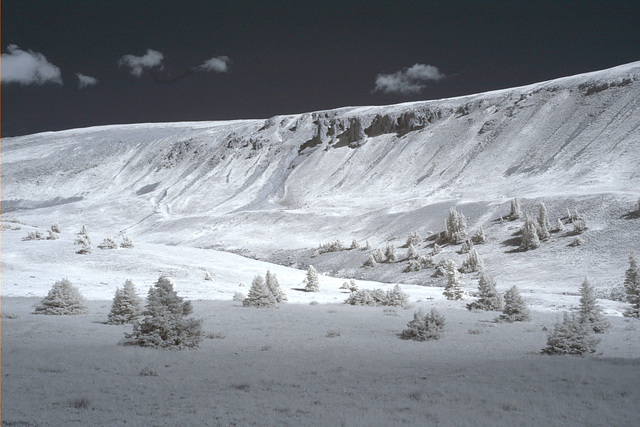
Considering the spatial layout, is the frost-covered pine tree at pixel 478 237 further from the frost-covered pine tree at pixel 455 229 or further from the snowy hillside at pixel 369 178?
the snowy hillside at pixel 369 178

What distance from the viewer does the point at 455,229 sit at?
149ft

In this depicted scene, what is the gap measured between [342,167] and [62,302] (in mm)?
74643

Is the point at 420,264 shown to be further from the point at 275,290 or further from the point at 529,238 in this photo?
the point at 275,290

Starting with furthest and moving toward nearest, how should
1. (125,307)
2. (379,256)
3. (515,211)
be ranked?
(515,211) < (379,256) < (125,307)

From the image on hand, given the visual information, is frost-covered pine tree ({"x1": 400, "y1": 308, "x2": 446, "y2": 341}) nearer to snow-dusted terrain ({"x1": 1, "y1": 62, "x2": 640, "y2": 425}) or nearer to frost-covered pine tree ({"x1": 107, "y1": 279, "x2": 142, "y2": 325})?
snow-dusted terrain ({"x1": 1, "y1": 62, "x2": 640, "y2": 425})

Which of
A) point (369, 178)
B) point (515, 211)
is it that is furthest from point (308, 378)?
point (369, 178)

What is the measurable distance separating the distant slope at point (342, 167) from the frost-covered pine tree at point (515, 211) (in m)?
4.54

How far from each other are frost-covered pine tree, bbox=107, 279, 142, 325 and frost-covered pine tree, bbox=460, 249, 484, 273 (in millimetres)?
28413

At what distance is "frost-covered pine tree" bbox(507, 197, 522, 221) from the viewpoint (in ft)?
150

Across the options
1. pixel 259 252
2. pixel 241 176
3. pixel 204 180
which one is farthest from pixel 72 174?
pixel 259 252

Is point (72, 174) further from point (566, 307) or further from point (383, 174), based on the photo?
point (566, 307)

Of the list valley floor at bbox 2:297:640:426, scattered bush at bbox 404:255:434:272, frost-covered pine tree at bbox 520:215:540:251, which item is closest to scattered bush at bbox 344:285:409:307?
valley floor at bbox 2:297:640:426

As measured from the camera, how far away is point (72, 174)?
384ft

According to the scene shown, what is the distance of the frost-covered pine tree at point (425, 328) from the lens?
49.0 ft
